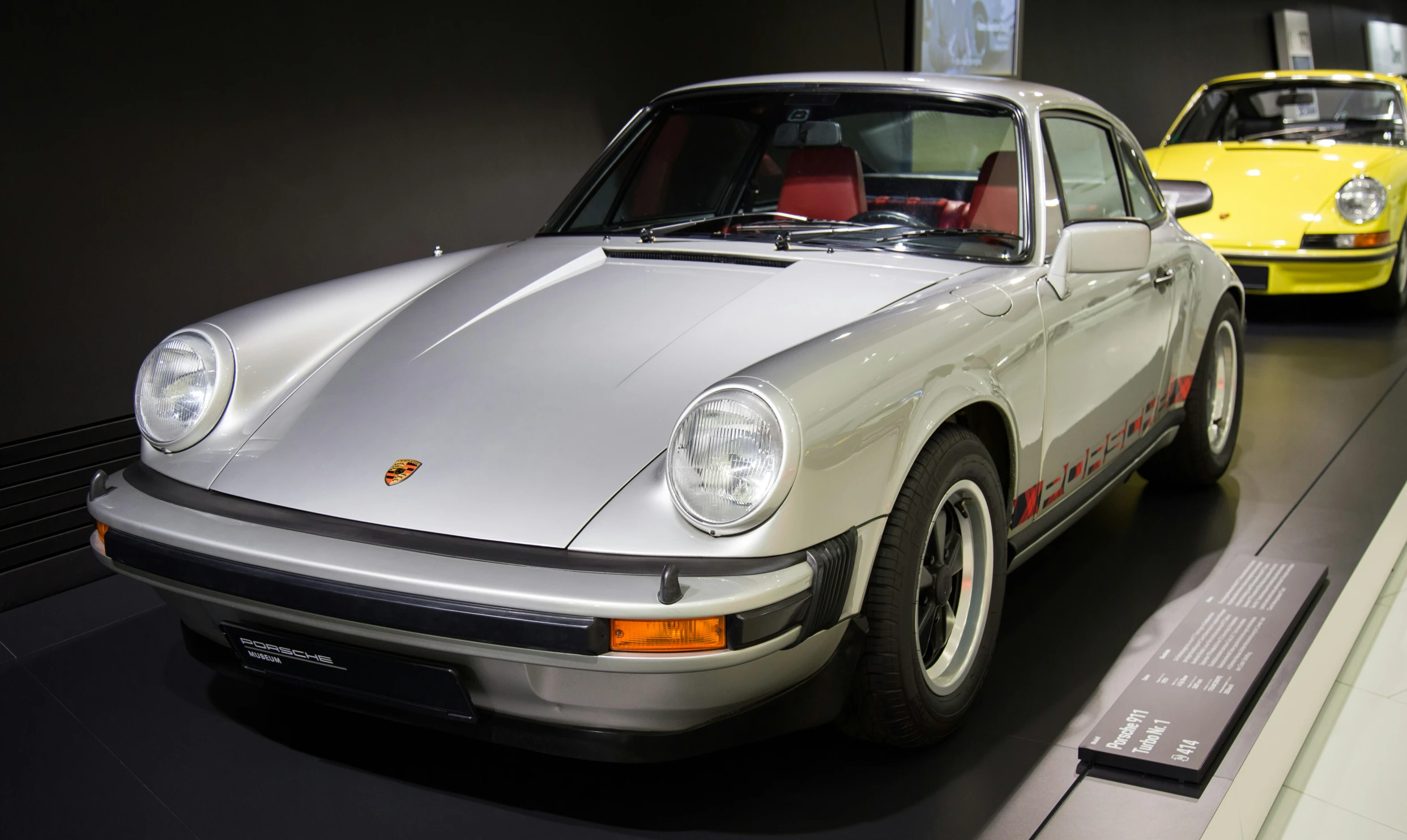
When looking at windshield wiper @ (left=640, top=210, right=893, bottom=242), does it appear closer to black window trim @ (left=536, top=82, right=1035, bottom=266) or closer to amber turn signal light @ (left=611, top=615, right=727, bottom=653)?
black window trim @ (left=536, top=82, right=1035, bottom=266)

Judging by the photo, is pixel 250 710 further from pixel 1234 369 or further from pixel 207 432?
pixel 1234 369

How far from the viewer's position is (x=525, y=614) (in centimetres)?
157

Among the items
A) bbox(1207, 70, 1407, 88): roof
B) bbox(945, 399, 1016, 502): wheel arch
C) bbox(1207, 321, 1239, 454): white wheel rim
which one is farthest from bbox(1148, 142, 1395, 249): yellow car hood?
bbox(945, 399, 1016, 502): wheel arch

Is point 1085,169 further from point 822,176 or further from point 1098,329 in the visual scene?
point 822,176

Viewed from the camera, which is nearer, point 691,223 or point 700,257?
point 700,257

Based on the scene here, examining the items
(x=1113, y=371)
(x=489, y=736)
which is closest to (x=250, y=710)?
(x=489, y=736)

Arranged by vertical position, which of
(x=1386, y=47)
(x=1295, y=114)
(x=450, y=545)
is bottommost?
(x=450, y=545)

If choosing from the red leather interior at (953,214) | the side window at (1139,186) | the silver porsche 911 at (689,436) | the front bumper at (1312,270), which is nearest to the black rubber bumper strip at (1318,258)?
the front bumper at (1312,270)

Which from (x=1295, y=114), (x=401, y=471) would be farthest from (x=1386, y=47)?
(x=401, y=471)

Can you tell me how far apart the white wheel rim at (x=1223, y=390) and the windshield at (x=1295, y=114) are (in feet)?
10.8

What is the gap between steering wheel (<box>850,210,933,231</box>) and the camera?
103 inches

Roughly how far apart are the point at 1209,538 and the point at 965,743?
142 centimetres

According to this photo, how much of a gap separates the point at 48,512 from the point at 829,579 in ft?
8.66

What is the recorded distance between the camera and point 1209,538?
3156 millimetres
